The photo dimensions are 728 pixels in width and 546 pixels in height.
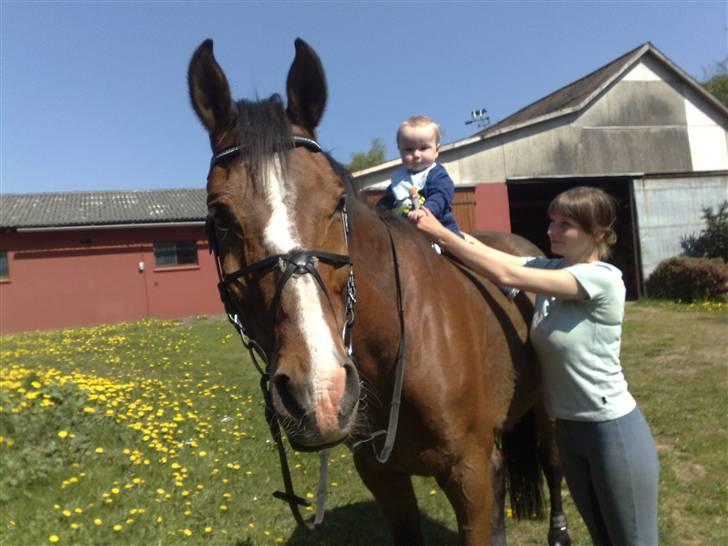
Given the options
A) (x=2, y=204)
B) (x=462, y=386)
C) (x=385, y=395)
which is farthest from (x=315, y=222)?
(x=2, y=204)

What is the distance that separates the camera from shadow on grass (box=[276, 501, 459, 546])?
3498mm

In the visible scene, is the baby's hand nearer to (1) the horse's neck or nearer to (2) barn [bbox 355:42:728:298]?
(1) the horse's neck

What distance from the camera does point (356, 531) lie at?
365cm

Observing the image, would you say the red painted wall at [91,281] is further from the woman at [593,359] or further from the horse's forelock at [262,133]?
the horse's forelock at [262,133]

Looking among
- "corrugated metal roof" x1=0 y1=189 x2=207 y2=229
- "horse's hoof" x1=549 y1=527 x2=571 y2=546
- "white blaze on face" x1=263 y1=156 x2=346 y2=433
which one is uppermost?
"corrugated metal roof" x1=0 y1=189 x2=207 y2=229

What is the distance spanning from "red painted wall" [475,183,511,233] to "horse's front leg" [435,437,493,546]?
13.6 meters

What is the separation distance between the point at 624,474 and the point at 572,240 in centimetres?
102

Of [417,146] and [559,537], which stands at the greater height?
[417,146]

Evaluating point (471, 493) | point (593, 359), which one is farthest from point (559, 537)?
point (593, 359)

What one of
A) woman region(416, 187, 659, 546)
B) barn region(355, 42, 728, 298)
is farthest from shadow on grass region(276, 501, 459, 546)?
barn region(355, 42, 728, 298)

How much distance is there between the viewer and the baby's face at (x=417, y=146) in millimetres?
2781

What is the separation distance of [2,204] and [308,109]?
25765 mm

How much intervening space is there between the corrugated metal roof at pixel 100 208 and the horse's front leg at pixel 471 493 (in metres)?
20.4

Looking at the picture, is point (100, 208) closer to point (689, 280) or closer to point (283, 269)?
point (689, 280)
